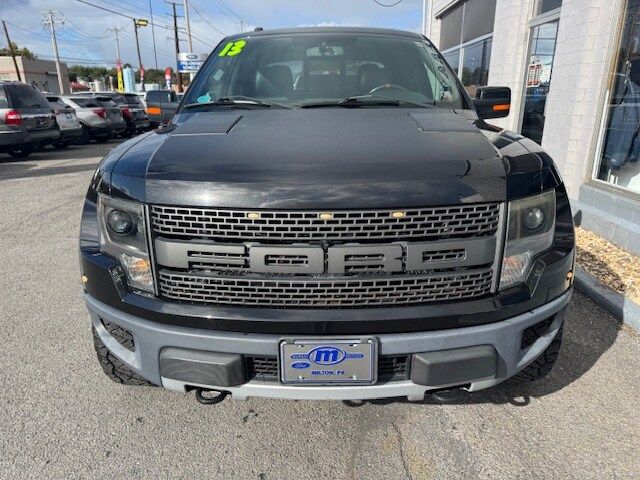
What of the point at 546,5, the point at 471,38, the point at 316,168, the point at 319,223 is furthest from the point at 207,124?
the point at 471,38

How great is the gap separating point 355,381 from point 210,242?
2.42 feet

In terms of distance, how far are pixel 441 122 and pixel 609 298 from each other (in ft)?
6.81

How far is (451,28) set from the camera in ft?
39.6

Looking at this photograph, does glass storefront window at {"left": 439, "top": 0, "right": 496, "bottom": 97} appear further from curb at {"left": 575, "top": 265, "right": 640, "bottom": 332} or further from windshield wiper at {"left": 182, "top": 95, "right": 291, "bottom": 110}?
windshield wiper at {"left": 182, "top": 95, "right": 291, "bottom": 110}

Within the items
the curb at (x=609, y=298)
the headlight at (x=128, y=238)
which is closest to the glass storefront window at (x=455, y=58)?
the curb at (x=609, y=298)

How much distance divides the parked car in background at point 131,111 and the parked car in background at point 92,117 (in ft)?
4.12

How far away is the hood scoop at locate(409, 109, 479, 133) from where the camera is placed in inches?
87.4

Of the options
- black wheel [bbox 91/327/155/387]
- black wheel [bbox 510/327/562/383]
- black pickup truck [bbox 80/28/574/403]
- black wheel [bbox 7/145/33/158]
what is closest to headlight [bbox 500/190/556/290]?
black pickup truck [bbox 80/28/574/403]

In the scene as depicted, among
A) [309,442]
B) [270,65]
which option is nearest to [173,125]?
[270,65]

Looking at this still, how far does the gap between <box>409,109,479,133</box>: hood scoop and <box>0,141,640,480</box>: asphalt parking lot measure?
1.32 metres

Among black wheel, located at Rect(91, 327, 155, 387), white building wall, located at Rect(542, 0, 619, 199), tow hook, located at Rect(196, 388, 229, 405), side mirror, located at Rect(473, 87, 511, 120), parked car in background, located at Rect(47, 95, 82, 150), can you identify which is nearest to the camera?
tow hook, located at Rect(196, 388, 229, 405)

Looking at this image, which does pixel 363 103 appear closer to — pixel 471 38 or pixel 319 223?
pixel 319 223

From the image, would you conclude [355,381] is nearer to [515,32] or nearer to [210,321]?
[210,321]

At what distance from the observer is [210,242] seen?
1733mm
